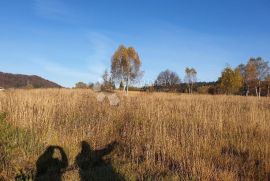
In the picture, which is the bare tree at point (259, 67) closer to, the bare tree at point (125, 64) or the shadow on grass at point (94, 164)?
the bare tree at point (125, 64)

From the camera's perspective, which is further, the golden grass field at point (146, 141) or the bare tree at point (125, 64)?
the bare tree at point (125, 64)

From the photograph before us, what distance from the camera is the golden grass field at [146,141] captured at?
488 centimetres

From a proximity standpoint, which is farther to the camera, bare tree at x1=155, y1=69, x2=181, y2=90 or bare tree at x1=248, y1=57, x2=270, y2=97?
bare tree at x1=248, y1=57, x2=270, y2=97

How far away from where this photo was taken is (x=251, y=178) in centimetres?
461

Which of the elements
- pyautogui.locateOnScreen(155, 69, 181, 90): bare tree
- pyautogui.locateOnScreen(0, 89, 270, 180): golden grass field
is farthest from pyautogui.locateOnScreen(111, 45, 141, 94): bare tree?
pyautogui.locateOnScreen(0, 89, 270, 180): golden grass field

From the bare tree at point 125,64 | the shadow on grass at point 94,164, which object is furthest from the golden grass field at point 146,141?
the bare tree at point 125,64

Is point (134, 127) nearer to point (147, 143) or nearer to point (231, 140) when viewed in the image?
point (147, 143)

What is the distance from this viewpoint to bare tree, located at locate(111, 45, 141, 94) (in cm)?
5619

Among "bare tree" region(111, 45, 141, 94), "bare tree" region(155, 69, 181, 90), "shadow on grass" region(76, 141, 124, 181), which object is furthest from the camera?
"bare tree" region(111, 45, 141, 94)

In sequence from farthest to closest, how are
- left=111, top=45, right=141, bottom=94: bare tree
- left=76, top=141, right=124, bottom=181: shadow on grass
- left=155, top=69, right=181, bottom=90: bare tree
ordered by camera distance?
left=111, top=45, right=141, bottom=94: bare tree
left=155, top=69, right=181, bottom=90: bare tree
left=76, top=141, right=124, bottom=181: shadow on grass

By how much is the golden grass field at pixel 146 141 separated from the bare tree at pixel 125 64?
1882 inches

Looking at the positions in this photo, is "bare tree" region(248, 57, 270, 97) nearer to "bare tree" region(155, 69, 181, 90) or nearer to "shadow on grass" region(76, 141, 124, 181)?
"bare tree" region(155, 69, 181, 90)

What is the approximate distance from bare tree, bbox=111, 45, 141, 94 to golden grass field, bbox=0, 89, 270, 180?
47.8 m

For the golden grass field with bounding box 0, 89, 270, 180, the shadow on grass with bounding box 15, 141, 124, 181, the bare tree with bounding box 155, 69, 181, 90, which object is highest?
the bare tree with bounding box 155, 69, 181, 90
